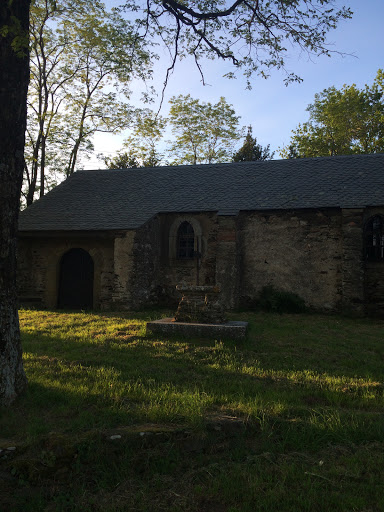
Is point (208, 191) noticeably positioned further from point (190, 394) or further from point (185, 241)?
point (190, 394)

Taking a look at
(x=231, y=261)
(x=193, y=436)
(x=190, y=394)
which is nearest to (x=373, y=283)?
(x=231, y=261)

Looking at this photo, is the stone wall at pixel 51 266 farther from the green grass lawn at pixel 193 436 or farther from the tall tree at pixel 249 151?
the tall tree at pixel 249 151

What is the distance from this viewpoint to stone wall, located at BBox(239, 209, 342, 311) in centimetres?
1292

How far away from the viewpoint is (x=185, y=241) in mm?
14648

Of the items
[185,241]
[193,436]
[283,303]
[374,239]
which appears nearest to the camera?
[193,436]

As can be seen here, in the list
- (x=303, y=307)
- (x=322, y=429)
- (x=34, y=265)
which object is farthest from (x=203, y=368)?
(x=34, y=265)

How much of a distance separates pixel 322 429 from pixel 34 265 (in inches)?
519

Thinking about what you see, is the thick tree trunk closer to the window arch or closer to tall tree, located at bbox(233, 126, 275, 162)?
the window arch

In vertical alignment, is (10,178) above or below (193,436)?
above

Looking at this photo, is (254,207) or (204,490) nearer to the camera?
(204,490)

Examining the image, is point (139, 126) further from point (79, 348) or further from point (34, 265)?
point (79, 348)

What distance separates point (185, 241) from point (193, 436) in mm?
11432

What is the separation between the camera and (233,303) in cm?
1268

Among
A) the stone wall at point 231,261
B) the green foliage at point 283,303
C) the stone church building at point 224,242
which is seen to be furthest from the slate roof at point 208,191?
the green foliage at point 283,303
